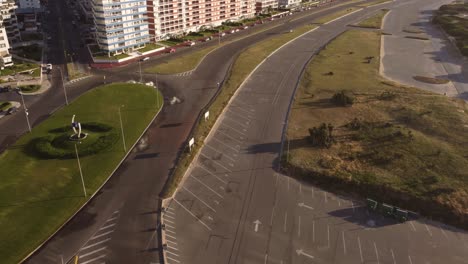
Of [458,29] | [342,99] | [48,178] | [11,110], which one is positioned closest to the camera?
[48,178]

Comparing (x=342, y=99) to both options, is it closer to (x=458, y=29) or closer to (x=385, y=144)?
(x=385, y=144)

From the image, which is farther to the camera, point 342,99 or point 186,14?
point 186,14

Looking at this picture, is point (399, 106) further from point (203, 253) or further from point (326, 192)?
point (203, 253)

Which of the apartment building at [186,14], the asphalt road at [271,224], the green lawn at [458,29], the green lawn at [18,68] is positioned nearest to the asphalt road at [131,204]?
the asphalt road at [271,224]

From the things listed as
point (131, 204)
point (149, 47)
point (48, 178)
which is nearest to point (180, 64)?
point (149, 47)

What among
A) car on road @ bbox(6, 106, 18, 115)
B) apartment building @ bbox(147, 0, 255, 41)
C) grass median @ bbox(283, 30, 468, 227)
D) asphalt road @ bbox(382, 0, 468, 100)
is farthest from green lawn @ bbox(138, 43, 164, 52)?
asphalt road @ bbox(382, 0, 468, 100)

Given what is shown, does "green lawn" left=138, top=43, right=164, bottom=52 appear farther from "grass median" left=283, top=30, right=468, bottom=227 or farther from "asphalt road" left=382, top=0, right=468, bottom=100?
"asphalt road" left=382, top=0, right=468, bottom=100

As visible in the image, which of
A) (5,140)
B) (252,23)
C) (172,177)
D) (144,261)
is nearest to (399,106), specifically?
(172,177)
